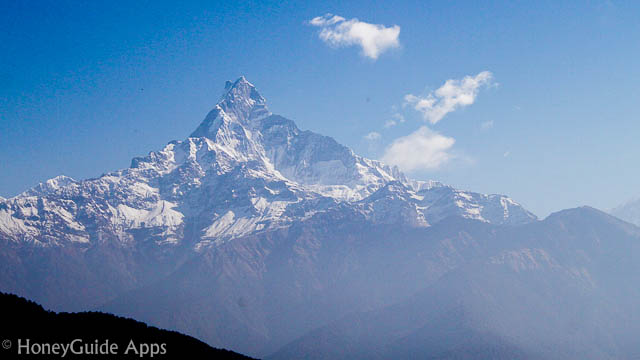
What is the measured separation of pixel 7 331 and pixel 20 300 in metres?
30.5

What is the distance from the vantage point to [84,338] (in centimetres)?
13675

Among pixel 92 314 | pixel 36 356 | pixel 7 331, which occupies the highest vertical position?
pixel 92 314

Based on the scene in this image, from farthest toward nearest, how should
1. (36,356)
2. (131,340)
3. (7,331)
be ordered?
(131,340) < (7,331) < (36,356)

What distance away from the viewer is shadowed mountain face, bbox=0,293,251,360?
122m

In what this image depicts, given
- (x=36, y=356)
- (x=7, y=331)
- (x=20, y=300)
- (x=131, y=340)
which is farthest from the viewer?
(x=20, y=300)

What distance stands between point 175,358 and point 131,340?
1061 centimetres

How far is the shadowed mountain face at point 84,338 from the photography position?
122m

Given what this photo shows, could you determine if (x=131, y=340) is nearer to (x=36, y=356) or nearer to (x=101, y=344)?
(x=101, y=344)

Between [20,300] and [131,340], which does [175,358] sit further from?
[20,300]

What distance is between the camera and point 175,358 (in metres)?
145

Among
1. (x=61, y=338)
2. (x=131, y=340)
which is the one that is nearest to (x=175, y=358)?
(x=131, y=340)

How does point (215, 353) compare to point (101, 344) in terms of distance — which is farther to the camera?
point (215, 353)

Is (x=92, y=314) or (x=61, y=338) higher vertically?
(x=92, y=314)

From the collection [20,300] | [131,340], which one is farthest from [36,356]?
[20,300]
